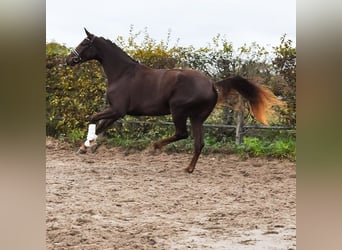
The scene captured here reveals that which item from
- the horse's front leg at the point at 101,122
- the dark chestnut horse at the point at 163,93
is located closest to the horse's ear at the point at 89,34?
the dark chestnut horse at the point at 163,93

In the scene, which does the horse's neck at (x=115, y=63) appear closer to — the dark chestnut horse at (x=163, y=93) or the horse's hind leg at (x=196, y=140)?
the dark chestnut horse at (x=163, y=93)

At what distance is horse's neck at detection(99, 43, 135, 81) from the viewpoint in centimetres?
276

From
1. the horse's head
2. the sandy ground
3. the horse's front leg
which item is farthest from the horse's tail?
the horse's head

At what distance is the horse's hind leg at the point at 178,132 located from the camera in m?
2.77

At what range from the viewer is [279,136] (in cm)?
277

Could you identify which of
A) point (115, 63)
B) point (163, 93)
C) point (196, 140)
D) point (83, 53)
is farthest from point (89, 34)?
point (196, 140)

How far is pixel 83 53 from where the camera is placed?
265cm

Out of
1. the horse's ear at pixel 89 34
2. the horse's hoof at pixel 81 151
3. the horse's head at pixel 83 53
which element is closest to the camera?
the horse's ear at pixel 89 34

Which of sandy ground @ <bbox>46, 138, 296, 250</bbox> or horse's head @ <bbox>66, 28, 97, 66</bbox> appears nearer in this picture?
sandy ground @ <bbox>46, 138, 296, 250</bbox>

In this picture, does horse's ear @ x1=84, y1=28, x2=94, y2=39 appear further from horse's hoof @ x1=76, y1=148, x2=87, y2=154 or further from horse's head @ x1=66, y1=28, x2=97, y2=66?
horse's hoof @ x1=76, y1=148, x2=87, y2=154

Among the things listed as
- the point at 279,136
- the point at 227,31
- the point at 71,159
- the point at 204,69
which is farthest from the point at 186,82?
the point at 71,159

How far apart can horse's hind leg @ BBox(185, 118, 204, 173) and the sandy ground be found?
0.05 meters

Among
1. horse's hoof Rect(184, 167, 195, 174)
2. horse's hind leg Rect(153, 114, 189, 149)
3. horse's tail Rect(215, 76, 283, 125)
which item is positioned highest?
horse's tail Rect(215, 76, 283, 125)

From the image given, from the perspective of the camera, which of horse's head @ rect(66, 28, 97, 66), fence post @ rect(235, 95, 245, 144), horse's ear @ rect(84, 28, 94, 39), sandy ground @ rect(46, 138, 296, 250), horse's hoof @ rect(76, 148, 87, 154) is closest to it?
sandy ground @ rect(46, 138, 296, 250)
